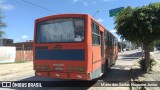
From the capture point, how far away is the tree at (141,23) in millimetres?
16750

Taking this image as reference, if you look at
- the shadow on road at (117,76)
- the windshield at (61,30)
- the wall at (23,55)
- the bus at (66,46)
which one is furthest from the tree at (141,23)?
the wall at (23,55)

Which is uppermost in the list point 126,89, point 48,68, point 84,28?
point 84,28

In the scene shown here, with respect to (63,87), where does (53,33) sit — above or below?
above

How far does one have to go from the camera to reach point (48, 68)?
38.9 ft

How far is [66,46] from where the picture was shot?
11406 millimetres

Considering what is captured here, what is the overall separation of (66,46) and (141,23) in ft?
23.5

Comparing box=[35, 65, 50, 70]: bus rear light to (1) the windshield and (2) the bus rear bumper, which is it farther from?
(1) the windshield

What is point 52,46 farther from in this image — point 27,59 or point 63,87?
point 27,59

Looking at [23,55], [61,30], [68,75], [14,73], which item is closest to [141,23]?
[61,30]

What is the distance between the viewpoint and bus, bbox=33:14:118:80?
1107 cm

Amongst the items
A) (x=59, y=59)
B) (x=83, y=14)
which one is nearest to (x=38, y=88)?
(x=59, y=59)

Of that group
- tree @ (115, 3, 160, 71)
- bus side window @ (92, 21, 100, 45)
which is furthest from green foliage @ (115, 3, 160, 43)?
bus side window @ (92, 21, 100, 45)

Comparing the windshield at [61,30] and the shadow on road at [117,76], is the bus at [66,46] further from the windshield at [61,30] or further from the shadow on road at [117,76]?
the shadow on road at [117,76]

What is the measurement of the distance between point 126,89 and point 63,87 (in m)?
3.05
